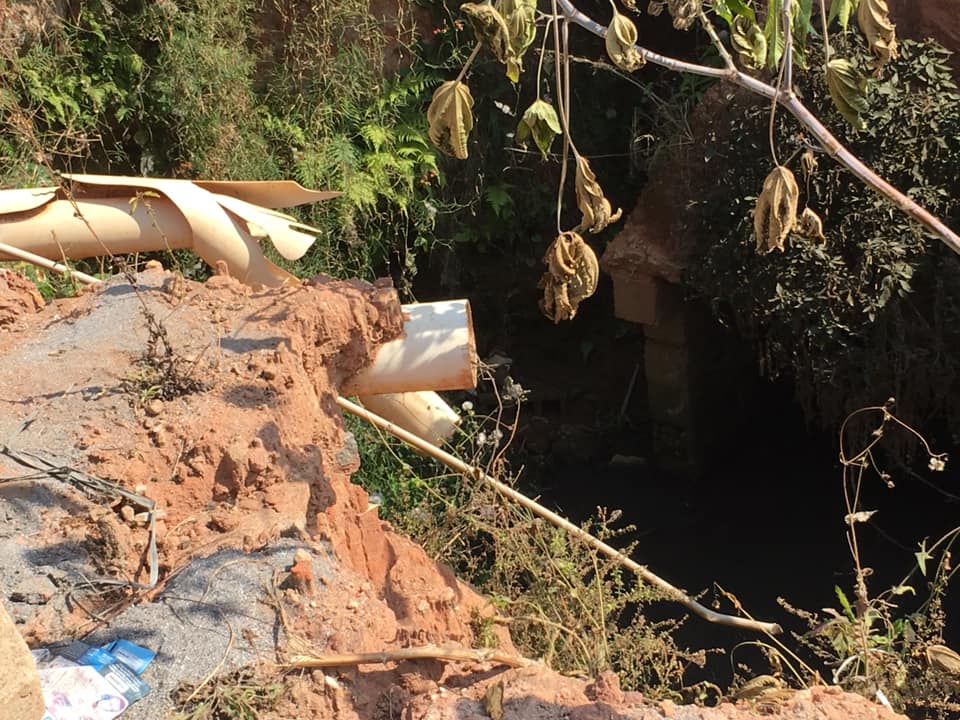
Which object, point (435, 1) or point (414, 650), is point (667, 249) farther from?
point (414, 650)

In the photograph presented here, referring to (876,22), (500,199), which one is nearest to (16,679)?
(876,22)

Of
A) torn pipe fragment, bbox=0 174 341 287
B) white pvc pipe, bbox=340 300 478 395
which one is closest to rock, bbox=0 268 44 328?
torn pipe fragment, bbox=0 174 341 287

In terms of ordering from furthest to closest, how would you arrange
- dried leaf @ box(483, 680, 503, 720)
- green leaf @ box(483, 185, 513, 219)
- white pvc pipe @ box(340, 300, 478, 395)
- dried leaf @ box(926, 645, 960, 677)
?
green leaf @ box(483, 185, 513, 219) → white pvc pipe @ box(340, 300, 478, 395) → dried leaf @ box(926, 645, 960, 677) → dried leaf @ box(483, 680, 503, 720)

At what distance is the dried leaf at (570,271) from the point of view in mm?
2967

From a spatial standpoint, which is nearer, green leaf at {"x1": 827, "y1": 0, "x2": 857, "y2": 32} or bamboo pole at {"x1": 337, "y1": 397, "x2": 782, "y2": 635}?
green leaf at {"x1": 827, "y1": 0, "x2": 857, "y2": 32}

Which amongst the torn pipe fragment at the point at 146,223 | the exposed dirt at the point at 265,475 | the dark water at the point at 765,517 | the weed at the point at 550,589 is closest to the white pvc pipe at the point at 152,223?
the torn pipe fragment at the point at 146,223

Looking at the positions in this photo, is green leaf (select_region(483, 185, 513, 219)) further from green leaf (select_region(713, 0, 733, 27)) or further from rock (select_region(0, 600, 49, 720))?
rock (select_region(0, 600, 49, 720))

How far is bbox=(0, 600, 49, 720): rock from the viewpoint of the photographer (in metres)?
1.99

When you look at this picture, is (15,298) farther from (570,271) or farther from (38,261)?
(570,271)

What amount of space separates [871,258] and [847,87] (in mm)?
3157

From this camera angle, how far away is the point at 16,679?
2.01 metres

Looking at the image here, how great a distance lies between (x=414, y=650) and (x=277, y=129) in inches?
197

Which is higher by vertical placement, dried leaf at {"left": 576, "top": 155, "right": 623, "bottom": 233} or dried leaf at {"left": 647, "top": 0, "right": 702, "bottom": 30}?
dried leaf at {"left": 647, "top": 0, "right": 702, "bottom": 30}

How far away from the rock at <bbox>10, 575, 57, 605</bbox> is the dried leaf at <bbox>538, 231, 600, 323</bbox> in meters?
1.57
